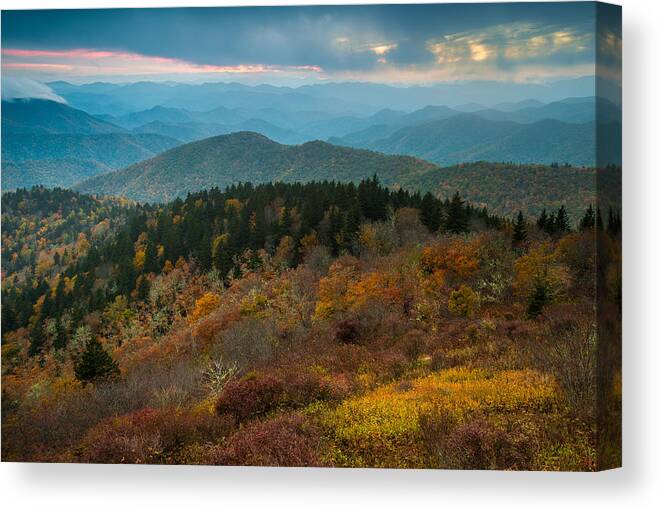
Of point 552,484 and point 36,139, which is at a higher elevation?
point 36,139

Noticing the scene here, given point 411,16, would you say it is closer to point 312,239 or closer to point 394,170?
point 394,170

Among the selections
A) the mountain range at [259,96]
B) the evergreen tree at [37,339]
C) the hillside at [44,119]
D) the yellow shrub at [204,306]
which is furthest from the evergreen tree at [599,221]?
the evergreen tree at [37,339]

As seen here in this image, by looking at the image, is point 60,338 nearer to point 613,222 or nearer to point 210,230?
point 210,230

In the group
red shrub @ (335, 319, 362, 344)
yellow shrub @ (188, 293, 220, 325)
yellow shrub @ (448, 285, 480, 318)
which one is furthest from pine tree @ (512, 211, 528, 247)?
yellow shrub @ (188, 293, 220, 325)

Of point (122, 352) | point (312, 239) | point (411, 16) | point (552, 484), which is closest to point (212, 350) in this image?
point (122, 352)

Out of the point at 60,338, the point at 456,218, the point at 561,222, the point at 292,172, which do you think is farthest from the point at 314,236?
the point at 60,338
